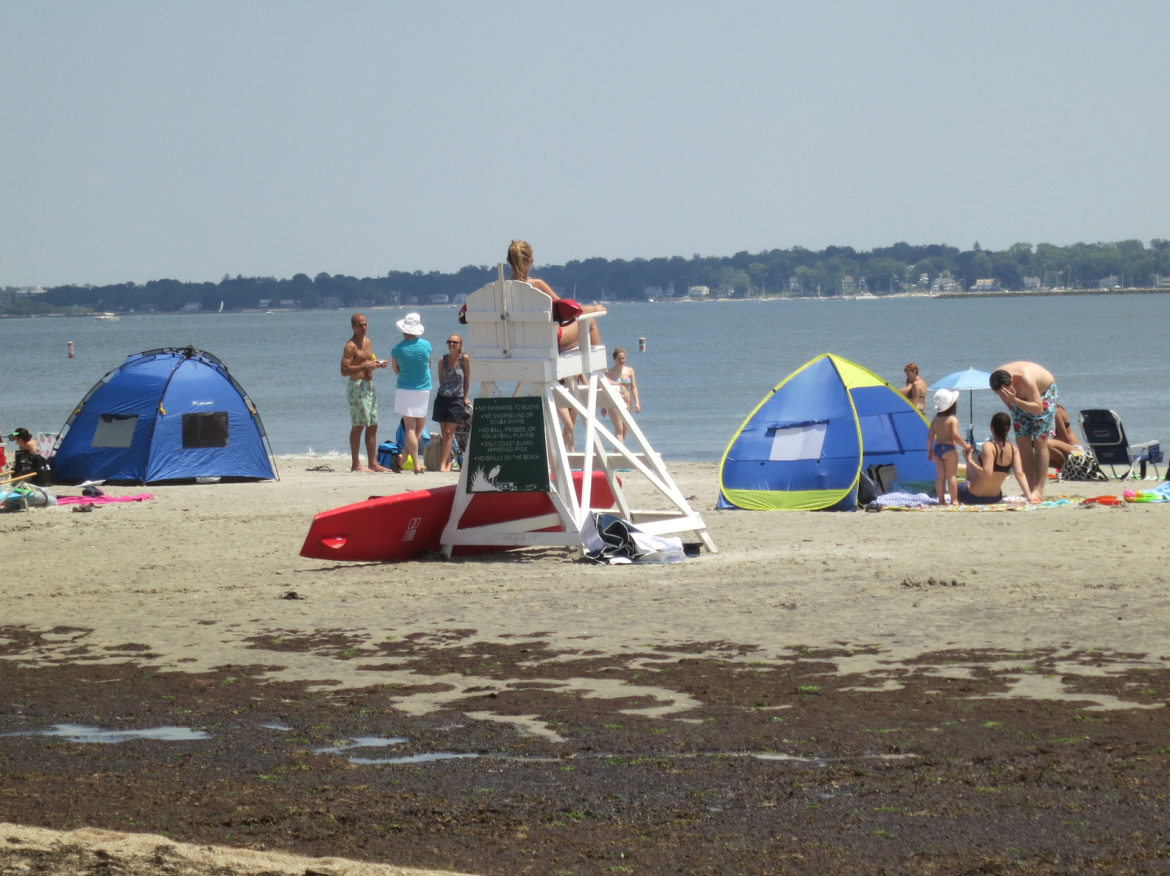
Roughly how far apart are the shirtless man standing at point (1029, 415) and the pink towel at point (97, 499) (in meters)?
8.12

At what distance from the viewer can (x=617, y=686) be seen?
19.3 ft

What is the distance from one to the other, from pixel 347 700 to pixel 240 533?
539 centimetres

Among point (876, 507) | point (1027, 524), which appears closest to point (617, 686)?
point (1027, 524)

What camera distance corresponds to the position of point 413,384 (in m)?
14.9

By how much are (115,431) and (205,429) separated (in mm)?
947

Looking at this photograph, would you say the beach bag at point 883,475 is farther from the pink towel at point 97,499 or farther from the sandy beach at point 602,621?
the pink towel at point 97,499

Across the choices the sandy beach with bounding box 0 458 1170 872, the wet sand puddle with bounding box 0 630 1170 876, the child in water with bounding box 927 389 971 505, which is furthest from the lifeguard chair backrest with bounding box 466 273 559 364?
the child in water with bounding box 927 389 971 505

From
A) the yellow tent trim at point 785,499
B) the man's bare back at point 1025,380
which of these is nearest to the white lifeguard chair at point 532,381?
the yellow tent trim at point 785,499

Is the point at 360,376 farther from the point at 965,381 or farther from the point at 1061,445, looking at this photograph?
the point at 1061,445

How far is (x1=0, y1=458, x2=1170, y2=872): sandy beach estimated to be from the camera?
5.55m

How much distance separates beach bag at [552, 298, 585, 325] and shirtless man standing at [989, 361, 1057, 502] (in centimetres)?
459

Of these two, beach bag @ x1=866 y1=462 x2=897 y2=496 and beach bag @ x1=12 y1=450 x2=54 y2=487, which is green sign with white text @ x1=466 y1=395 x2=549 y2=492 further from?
beach bag @ x1=12 y1=450 x2=54 y2=487

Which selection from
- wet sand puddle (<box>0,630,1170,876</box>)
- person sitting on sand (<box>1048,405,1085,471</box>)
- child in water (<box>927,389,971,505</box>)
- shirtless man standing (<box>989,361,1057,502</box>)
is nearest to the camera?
wet sand puddle (<box>0,630,1170,876</box>)

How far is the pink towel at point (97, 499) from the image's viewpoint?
12.6 m
